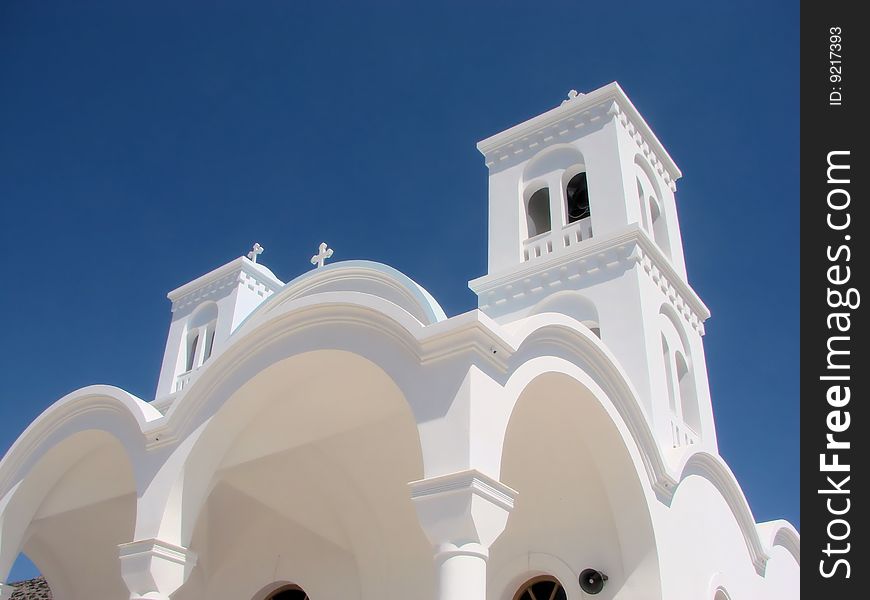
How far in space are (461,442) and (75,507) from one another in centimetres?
683

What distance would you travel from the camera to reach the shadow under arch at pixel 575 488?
776 centimetres

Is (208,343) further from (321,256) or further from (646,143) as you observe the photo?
(646,143)

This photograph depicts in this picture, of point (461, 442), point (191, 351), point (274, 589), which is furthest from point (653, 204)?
point (191, 351)

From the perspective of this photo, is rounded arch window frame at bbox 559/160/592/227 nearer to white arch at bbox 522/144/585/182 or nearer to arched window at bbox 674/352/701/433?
white arch at bbox 522/144/585/182

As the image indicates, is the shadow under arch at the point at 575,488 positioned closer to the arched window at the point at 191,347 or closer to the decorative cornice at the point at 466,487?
the decorative cornice at the point at 466,487

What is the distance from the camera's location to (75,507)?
411 inches

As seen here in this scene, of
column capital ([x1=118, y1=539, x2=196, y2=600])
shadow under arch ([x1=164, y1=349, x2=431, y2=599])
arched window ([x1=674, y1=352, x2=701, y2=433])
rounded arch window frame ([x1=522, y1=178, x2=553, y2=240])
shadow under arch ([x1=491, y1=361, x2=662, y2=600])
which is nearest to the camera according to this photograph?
column capital ([x1=118, y1=539, x2=196, y2=600])

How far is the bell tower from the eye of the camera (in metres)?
11.0

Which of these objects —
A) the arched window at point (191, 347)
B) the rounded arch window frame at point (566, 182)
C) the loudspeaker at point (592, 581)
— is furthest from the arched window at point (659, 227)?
the arched window at point (191, 347)

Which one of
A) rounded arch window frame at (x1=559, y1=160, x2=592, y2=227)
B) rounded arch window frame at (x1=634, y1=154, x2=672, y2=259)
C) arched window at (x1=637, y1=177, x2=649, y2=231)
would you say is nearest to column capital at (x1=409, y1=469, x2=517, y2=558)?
rounded arch window frame at (x1=559, y1=160, x2=592, y2=227)

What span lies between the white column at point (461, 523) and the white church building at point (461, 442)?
15 millimetres

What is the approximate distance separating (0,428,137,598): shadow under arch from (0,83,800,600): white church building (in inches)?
1.4
